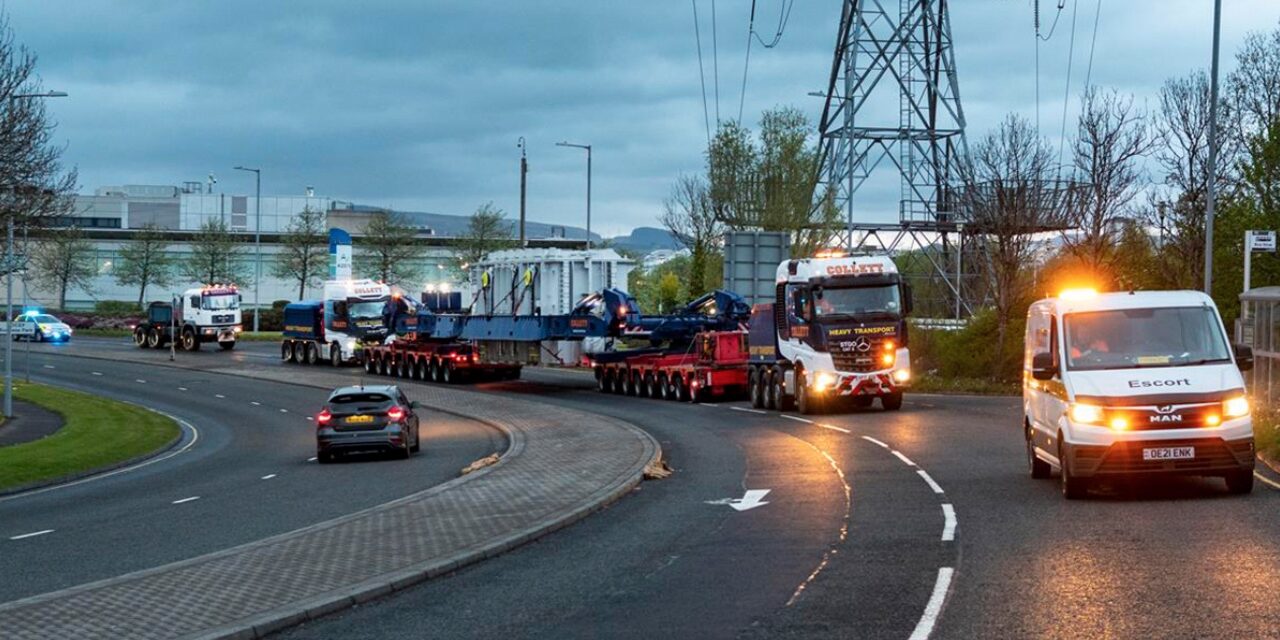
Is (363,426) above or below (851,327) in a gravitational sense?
below

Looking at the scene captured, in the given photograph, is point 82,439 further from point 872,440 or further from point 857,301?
point 872,440

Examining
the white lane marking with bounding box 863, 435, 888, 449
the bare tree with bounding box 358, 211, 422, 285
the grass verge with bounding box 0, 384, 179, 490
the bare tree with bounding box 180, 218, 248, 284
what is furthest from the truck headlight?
the bare tree with bounding box 180, 218, 248, 284

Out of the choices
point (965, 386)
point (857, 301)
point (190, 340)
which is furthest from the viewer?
point (190, 340)

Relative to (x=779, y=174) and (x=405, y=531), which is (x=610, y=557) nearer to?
(x=405, y=531)

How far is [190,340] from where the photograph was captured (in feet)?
282

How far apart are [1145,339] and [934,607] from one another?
8373 mm

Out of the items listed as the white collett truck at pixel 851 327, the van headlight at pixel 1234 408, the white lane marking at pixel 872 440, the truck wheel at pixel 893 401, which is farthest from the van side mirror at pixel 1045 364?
the truck wheel at pixel 893 401

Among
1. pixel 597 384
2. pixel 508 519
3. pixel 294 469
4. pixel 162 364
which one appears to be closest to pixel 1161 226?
pixel 597 384

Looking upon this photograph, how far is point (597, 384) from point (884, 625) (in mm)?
44499

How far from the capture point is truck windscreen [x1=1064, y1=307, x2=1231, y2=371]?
726 inches

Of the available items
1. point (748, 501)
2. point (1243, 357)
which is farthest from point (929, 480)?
point (1243, 357)

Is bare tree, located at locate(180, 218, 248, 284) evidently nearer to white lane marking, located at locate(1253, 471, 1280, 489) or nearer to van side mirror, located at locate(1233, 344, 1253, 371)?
white lane marking, located at locate(1253, 471, 1280, 489)

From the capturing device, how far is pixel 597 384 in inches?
2175

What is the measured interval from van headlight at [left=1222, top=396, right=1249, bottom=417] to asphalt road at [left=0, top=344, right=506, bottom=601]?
10.9 meters
